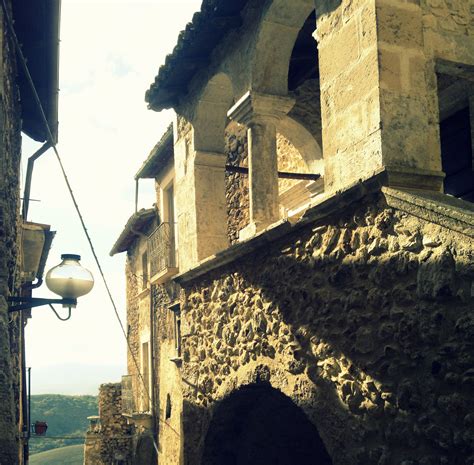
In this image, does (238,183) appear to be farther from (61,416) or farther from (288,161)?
(61,416)

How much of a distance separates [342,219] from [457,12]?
179cm

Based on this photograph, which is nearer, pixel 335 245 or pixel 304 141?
pixel 335 245

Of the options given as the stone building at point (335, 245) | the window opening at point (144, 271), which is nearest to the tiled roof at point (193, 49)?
the stone building at point (335, 245)

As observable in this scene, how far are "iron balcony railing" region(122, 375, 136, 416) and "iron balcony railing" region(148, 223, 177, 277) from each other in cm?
458

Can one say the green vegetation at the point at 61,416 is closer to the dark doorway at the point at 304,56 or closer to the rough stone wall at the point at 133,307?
the rough stone wall at the point at 133,307

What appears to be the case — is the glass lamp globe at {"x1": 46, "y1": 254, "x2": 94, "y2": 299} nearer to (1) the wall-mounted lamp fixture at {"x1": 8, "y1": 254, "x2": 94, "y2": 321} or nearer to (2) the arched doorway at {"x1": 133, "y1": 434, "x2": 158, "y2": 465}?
(1) the wall-mounted lamp fixture at {"x1": 8, "y1": 254, "x2": 94, "y2": 321}

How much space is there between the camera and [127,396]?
65.6 feet

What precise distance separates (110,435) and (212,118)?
13.7 meters

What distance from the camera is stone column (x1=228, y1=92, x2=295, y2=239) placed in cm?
698

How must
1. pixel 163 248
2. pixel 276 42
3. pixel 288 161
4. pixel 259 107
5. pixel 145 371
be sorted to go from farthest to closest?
pixel 145 371
pixel 163 248
pixel 288 161
pixel 259 107
pixel 276 42

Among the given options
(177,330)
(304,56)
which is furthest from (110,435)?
(304,56)

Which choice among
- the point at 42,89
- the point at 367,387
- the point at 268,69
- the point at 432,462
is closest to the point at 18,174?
the point at 42,89

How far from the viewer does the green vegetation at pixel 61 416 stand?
53.3 m

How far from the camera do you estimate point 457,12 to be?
17.9 ft
